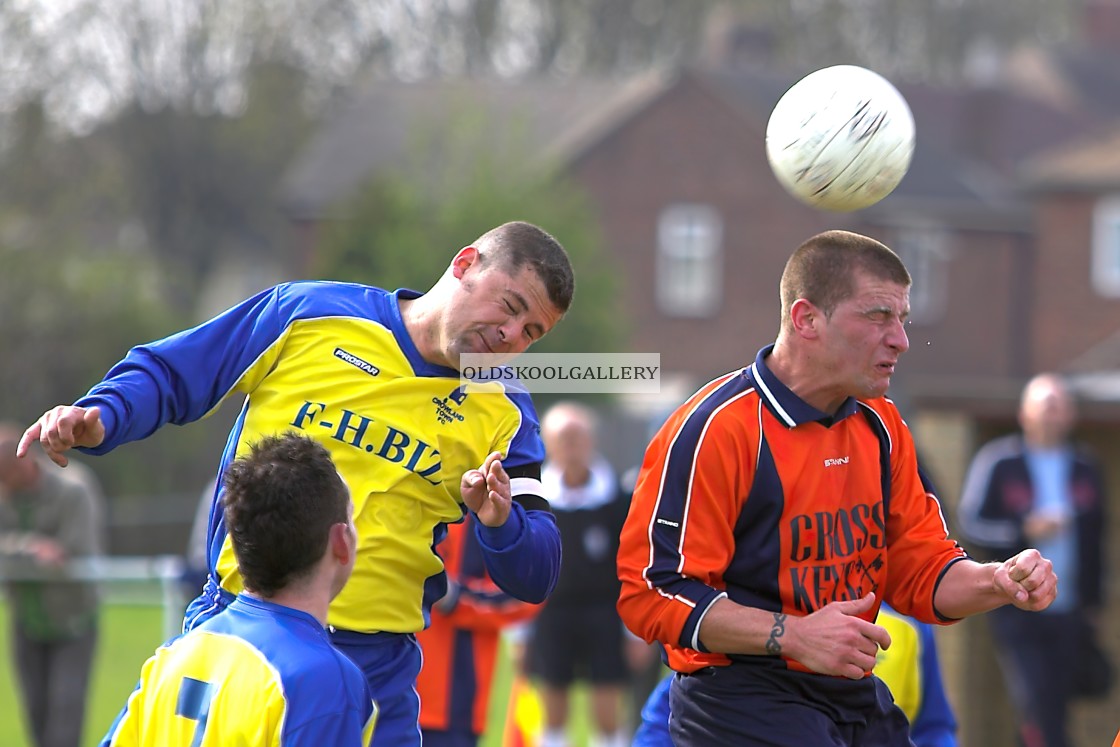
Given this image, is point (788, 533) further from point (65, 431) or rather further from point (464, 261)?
point (65, 431)

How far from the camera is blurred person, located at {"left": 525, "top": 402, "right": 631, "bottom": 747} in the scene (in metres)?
10.3

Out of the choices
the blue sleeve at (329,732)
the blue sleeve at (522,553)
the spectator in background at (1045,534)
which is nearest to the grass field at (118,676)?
the spectator in background at (1045,534)

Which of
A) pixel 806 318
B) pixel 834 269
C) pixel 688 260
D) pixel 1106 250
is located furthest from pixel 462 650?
pixel 1106 250

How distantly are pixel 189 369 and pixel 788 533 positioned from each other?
166 cm

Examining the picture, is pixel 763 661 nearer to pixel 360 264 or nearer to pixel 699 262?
pixel 360 264

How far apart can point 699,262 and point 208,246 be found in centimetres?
1559

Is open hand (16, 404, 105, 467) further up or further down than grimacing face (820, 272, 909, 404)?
further down

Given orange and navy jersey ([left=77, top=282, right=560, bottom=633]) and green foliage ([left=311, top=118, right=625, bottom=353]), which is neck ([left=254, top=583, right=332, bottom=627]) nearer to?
orange and navy jersey ([left=77, top=282, right=560, bottom=633])

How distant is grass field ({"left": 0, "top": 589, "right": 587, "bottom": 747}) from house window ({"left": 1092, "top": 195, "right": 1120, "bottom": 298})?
25011 mm

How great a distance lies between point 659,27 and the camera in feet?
167

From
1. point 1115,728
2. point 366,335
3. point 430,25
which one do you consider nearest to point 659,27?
point 430,25

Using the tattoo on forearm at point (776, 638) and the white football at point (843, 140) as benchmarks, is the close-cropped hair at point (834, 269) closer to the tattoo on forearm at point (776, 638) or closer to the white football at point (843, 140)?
the white football at point (843, 140)

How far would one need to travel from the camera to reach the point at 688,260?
133ft

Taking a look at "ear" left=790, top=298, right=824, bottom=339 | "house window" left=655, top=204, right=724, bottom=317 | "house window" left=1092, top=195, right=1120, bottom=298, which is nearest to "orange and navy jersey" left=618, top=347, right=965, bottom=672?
"ear" left=790, top=298, right=824, bottom=339
